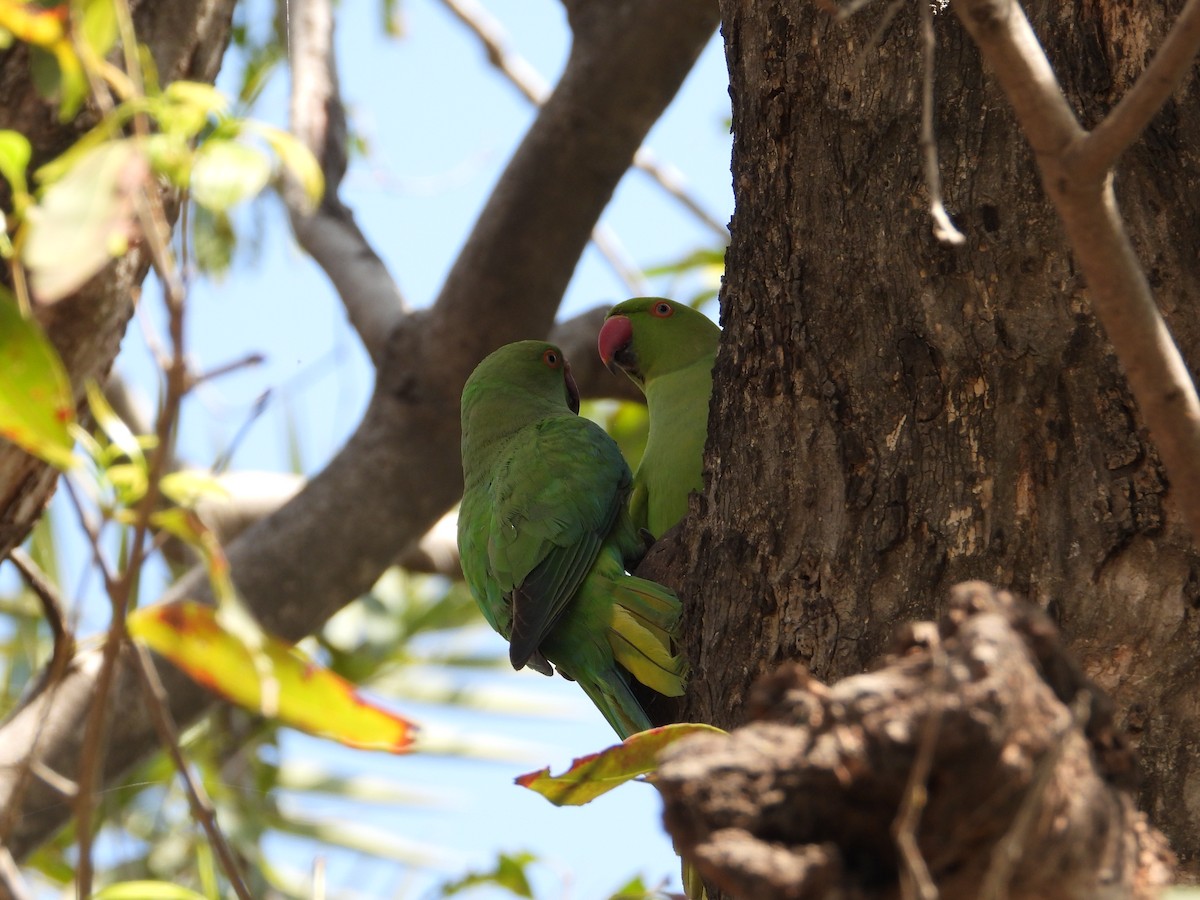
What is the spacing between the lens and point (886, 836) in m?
1.06

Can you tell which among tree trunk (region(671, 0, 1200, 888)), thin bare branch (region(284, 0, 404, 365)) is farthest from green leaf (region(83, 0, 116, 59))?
thin bare branch (region(284, 0, 404, 365))

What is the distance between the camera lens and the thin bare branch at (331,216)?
13.3ft

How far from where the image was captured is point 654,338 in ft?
11.2

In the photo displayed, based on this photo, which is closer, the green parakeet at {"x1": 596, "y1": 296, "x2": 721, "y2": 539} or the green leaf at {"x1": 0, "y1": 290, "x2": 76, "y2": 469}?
the green leaf at {"x1": 0, "y1": 290, "x2": 76, "y2": 469}

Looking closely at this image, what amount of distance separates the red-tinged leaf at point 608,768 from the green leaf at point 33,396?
80 centimetres

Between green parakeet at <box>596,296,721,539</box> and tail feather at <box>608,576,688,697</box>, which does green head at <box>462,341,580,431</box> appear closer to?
green parakeet at <box>596,296,721,539</box>

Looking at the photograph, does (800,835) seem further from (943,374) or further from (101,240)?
(943,374)

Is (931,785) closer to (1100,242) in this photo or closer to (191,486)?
(1100,242)

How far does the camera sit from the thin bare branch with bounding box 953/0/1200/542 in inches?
44.6

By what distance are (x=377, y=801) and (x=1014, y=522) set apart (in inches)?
183

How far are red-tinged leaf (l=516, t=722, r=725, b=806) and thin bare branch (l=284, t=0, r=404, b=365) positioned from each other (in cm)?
240

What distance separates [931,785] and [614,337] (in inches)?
101

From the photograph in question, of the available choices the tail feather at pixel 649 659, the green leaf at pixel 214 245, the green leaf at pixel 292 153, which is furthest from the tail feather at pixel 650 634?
the green leaf at pixel 214 245

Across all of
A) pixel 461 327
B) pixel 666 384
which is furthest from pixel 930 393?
pixel 461 327
